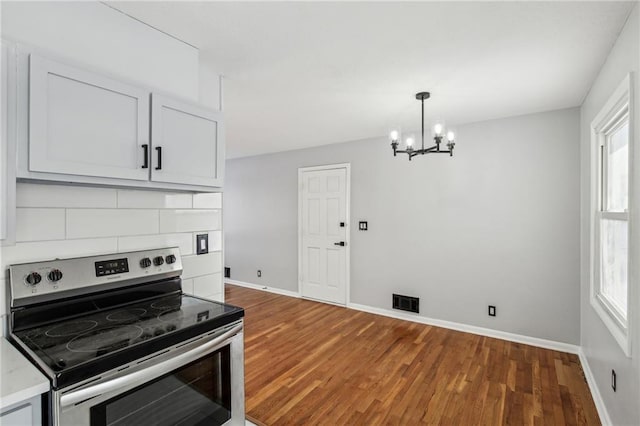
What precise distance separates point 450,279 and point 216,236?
2873 mm

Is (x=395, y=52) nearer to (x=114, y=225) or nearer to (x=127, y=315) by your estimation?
(x=114, y=225)

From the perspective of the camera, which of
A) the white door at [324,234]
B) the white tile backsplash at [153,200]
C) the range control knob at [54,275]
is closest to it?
the range control knob at [54,275]

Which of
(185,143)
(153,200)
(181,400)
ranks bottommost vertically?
(181,400)

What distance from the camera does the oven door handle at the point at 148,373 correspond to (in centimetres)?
106

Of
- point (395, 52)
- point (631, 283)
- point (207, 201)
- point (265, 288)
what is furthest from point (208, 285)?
point (265, 288)

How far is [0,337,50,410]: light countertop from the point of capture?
966mm

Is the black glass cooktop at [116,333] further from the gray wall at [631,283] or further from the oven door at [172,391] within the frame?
the gray wall at [631,283]

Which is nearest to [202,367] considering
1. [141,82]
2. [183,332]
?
[183,332]

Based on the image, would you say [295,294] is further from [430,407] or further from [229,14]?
[229,14]

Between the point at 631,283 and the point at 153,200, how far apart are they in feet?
8.51

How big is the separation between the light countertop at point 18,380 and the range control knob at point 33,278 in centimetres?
33

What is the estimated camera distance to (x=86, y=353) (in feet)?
3.83

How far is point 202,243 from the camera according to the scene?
2.19 metres

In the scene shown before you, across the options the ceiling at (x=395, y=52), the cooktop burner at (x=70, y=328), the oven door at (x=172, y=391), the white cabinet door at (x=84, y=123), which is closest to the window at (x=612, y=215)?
the ceiling at (x=395, y=52)
